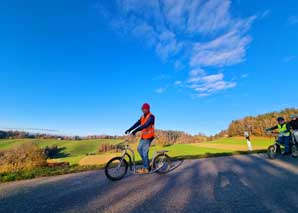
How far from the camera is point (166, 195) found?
3508 mm

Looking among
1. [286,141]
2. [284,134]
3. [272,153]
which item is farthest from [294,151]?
[272,153]

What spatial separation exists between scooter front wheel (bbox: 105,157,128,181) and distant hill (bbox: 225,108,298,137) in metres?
28.7

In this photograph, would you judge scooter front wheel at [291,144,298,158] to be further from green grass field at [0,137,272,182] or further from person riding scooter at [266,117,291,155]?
green grass field at [0,137,272,182]

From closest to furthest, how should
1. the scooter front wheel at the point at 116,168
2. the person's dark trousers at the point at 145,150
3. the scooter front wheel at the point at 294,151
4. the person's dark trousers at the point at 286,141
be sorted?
1. the scooter front wheel at the point at 116,168
2. the person's dark trousers at the point at 145,150
3. the scooter front wheel at the point at 294,151
4. the person's dark trousers at the point at 286,141

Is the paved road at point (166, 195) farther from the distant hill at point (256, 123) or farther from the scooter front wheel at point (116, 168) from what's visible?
the distant hill at point (256, 123)

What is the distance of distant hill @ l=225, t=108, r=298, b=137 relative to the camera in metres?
26.8

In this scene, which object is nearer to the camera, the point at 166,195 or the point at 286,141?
the point at 166,195

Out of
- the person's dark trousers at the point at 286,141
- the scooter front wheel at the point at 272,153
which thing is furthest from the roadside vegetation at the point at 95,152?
the person's dark trousers at the point at 286,141

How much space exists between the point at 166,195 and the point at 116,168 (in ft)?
6.99

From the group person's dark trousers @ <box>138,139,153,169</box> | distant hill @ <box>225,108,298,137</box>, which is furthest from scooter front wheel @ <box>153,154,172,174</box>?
distant hill @ <box>225,108,298,137</box>

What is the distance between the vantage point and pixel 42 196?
3.73 meters

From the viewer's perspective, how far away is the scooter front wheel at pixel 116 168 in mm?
5022

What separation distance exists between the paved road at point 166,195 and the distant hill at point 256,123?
27.2 m

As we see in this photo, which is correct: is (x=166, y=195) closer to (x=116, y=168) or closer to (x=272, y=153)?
(x=116, y=168)
